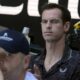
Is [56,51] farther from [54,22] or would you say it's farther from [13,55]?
[13,55]

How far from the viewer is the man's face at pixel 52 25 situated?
8.69ft

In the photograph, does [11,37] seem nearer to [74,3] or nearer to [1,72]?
[1,72]

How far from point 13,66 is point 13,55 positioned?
50mm

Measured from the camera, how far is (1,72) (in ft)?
5.13

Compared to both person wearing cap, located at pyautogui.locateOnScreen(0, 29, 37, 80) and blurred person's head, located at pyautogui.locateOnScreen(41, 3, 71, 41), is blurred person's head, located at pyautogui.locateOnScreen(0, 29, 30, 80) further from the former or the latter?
blurred person's head, located at pyautogui.locateOnScreen(41, 3, 71, 41)

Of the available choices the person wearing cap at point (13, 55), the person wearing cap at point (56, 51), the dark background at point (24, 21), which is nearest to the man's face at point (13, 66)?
the person wearing cap at point (13, 55)

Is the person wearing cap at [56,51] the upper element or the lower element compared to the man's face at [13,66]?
lower

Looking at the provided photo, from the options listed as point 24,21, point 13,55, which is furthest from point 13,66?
point 24,21

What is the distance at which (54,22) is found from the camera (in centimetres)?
269

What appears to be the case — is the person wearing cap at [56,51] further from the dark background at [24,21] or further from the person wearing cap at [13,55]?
the dark background at [24,21]

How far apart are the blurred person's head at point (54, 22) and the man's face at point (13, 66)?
0.99m

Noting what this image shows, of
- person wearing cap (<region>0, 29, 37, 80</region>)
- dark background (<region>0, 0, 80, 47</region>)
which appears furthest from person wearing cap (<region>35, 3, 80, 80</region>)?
dark background (<region>0, 0, 80, 47</region>)

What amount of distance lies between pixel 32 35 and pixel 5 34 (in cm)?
287

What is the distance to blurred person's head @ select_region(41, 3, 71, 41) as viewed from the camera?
2.65 meters
